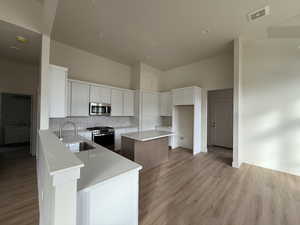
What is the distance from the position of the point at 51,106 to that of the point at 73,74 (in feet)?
5.36

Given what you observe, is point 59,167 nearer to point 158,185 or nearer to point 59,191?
point 59,191

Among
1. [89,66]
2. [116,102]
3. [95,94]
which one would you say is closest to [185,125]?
[116,102]

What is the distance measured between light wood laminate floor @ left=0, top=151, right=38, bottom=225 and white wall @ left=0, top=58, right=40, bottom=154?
37.2 inches

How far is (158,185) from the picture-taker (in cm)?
253

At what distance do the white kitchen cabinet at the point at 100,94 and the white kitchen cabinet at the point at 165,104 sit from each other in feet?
7.44

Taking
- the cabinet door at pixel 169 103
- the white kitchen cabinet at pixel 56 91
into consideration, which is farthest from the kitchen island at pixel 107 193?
the cabinet door at pixel 169 103

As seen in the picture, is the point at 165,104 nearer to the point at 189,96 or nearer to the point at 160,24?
the point at 189,96

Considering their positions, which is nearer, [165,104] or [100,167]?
[100,167]

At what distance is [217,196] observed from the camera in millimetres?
2215

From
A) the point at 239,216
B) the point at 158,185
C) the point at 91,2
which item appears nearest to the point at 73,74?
the point at 91,2

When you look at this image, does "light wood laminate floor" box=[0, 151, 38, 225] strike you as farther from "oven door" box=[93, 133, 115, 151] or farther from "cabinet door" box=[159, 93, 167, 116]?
"cabinet door" box=[159, 93, 167, 116]

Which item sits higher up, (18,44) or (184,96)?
(18,44)

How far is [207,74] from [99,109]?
3971mm

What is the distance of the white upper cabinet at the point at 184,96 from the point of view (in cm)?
453
